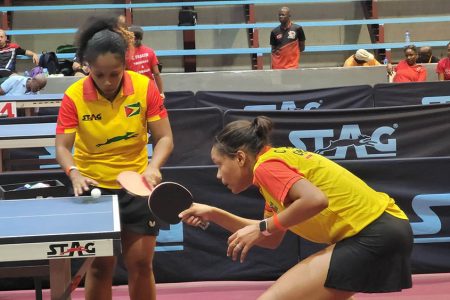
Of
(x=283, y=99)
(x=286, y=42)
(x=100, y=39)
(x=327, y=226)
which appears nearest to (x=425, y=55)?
(x=286, y=42)

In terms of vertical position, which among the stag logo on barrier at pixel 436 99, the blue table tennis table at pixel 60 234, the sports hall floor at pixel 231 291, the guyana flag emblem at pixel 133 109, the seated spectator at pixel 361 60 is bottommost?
the sports hall floor at pixel 231 291

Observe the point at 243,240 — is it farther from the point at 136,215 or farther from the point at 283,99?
the point at 283,99

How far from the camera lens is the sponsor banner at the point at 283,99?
965cm

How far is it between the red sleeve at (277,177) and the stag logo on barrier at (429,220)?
114 inches

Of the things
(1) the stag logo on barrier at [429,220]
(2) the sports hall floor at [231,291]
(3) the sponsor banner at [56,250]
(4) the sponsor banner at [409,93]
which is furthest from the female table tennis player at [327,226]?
(4) the sponsor banner at [409,93]

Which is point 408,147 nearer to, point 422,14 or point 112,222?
point 112,222

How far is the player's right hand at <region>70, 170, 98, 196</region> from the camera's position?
3420 mm

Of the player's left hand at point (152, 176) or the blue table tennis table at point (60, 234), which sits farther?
the player's left hand at point (152, 176)

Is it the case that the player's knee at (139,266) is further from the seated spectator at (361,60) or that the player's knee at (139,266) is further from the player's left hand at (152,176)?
the seated spectator at (361,60)

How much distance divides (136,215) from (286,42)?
9.32m

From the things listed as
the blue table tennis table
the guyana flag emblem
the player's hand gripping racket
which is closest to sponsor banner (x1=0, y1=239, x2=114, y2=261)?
the blue table tennis table

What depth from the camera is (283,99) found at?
968cm

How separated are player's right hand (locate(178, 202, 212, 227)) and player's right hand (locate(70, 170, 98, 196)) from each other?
62 cm

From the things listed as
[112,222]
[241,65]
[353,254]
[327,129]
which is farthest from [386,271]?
[241,65]
